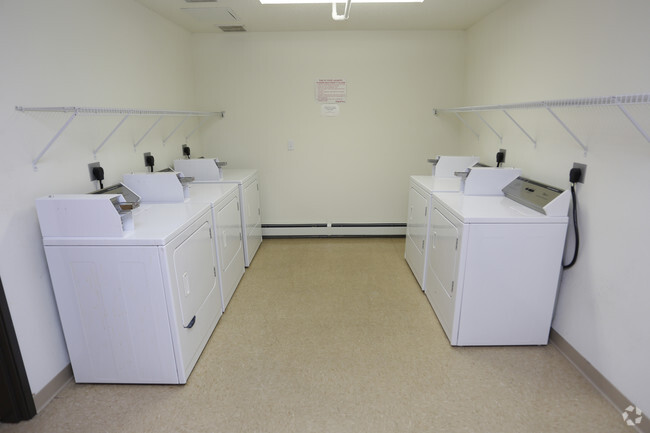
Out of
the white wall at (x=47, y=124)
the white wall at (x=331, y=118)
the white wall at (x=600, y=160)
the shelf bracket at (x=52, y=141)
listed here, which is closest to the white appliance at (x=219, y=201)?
the white wall at (x=47, y=124)

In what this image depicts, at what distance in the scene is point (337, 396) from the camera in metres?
1.92

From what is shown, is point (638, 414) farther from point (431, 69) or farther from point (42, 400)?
point (431, 69)

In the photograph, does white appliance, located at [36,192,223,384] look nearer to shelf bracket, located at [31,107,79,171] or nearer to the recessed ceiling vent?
shelf bracket, located at [31,107,79,171]

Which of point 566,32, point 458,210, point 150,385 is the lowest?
point 150,385

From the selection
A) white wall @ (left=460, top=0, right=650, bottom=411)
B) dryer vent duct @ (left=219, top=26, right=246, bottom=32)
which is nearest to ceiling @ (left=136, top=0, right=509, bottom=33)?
dryer vent duct @ (left=219, top=26, right=246, bottom=32)

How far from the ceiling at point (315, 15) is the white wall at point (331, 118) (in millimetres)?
193

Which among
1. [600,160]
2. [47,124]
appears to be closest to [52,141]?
[47,124]

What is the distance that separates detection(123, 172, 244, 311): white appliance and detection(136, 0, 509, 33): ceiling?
148 cm

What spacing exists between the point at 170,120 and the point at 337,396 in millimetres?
2949

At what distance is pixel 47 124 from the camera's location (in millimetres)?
1932

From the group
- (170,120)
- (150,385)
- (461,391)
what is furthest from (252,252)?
(461,391)

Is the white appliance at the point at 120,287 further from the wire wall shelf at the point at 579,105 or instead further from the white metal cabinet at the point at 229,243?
the wire wall shelf at the point at 579,105

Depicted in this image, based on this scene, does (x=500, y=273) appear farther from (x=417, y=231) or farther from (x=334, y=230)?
(x=334, y=230)

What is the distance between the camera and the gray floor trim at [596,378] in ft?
5.48
